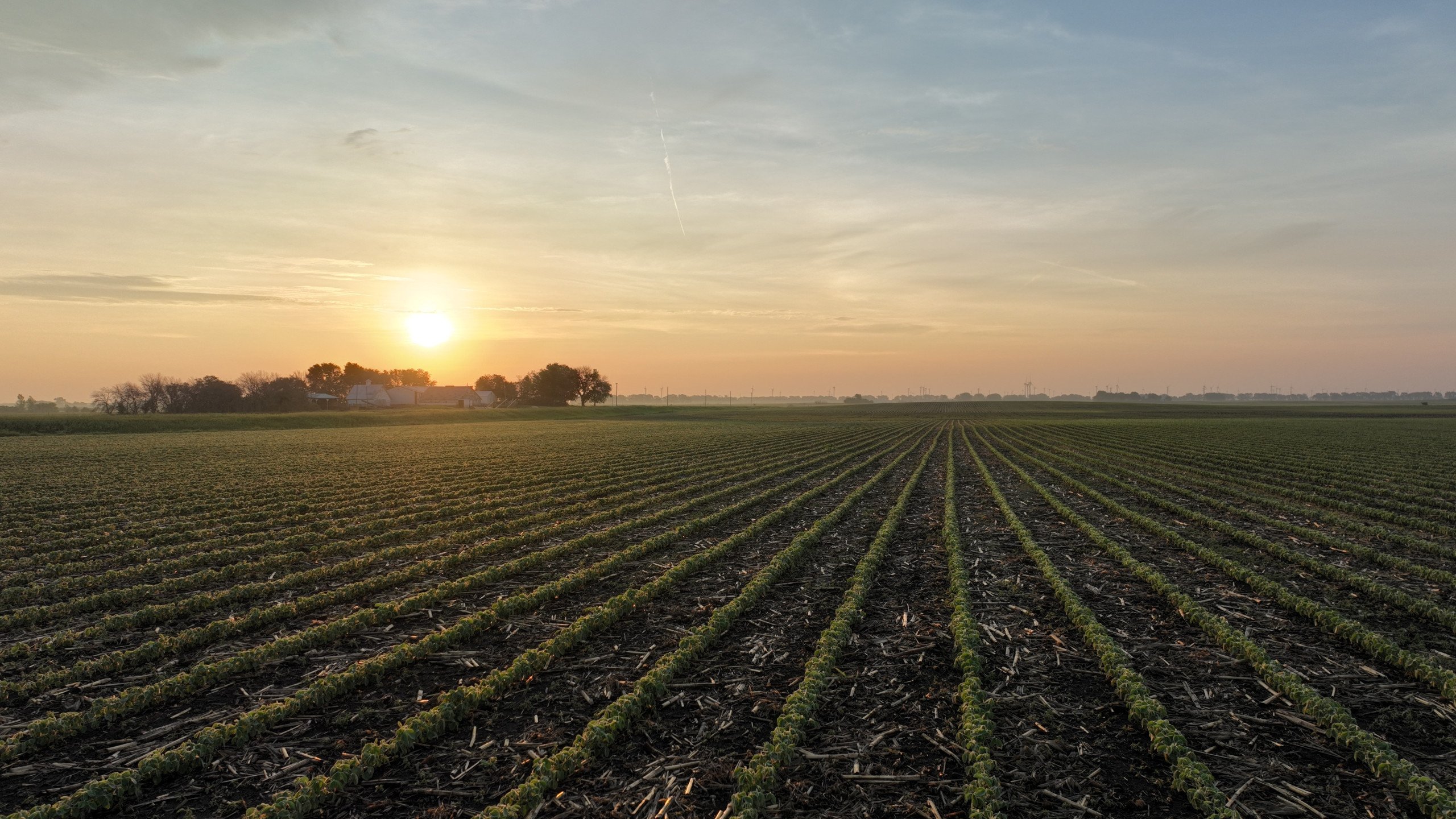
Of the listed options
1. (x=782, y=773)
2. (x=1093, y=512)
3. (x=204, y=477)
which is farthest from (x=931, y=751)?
(x=204, y=477)

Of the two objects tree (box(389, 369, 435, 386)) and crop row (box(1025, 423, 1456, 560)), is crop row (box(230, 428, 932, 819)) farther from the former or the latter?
tree (box(389, 369, 435, 386))

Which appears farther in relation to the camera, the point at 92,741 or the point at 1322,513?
the point at 1322,513

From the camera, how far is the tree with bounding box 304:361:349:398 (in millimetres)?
150750

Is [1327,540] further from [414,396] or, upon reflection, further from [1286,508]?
[414,396]

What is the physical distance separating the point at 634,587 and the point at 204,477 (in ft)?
72.2

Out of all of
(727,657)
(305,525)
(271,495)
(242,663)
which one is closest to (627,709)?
(727,657)

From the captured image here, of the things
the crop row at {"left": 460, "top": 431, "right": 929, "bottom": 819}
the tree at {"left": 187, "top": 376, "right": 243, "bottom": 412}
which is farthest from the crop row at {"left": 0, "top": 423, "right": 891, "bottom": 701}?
A: the tree at {"left": 187, "top": 376, "right": 243, "bottom": 412}

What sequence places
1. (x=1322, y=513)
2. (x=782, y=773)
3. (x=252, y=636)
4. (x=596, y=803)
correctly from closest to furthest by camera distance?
(x=596, y=803) < (x=782, y=773) < (x=252, y=636) < (x=1322, y=513)

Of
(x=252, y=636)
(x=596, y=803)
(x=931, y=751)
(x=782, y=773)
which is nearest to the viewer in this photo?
(x=596, y=803)

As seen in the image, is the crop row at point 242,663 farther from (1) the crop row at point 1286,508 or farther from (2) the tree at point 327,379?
(2) the tree at point 327,379

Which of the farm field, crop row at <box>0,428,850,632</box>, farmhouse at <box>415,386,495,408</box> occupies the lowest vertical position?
the farm field

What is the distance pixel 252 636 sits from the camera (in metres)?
9.39

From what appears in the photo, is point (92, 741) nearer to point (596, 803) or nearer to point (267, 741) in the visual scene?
point (267, 741)

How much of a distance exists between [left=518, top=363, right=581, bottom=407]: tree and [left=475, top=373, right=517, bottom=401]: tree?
17119 mm
